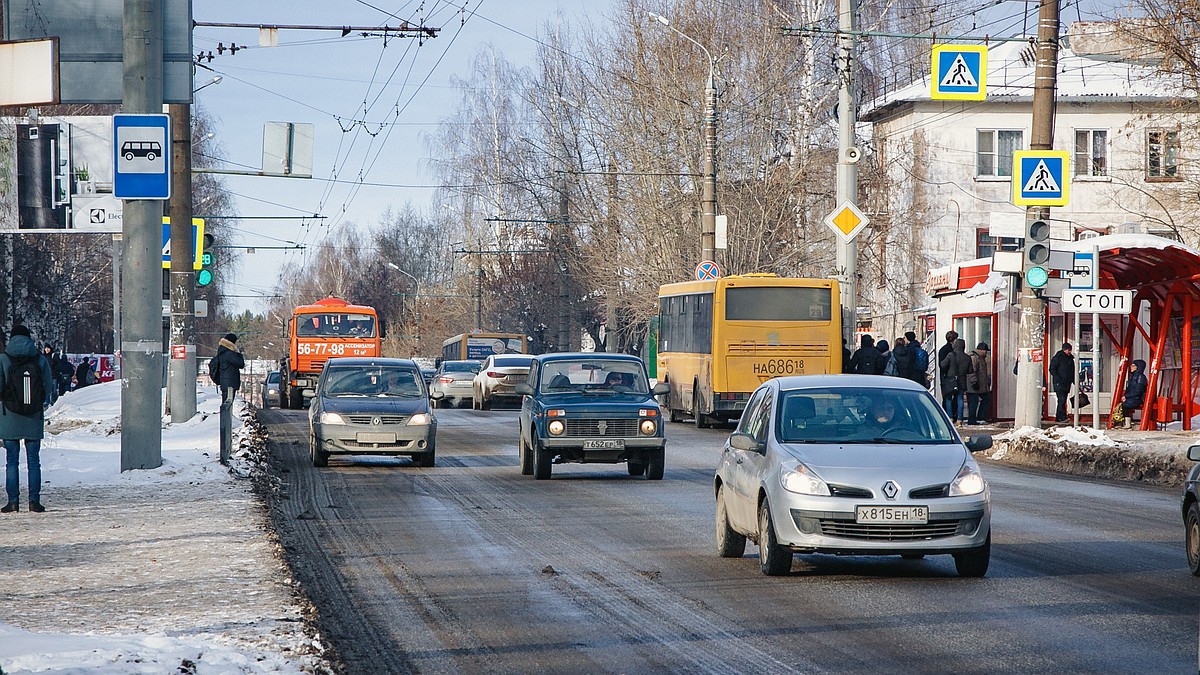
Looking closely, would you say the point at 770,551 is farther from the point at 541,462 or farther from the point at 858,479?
the point at 541,462

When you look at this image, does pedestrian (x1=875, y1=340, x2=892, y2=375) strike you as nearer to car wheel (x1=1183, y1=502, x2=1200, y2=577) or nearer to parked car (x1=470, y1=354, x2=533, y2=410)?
parked car (x1=470, y1=354, x2=533, y2=410)

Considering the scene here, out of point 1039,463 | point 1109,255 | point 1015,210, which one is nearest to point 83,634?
point 1039,463

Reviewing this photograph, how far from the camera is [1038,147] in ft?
79.2

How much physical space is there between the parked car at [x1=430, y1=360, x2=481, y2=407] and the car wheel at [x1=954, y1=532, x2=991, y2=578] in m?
37.1

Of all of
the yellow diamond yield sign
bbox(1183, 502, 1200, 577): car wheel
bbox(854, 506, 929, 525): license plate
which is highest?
the yellow diamond yield sign

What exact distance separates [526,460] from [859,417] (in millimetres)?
9309

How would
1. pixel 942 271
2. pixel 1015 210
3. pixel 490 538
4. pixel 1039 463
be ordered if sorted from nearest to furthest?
pixel 490 538
pixel 1039 463
pixel 942 271
pixel 1015 210

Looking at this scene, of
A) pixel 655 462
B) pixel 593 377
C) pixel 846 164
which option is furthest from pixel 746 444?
pixel 846 164

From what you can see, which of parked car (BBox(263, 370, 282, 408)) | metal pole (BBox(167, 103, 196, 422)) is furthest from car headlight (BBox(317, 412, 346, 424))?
parked car (BBox(263, 370, 282, 408))

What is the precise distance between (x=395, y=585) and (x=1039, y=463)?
15.3 m

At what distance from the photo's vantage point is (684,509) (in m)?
15.7

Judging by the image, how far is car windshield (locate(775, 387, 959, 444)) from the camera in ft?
36.6

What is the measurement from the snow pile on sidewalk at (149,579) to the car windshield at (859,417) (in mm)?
3777

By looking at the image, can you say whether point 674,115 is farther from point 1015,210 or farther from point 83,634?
point 83,634
